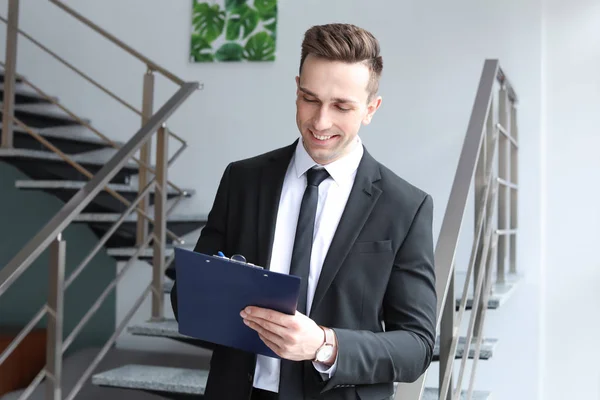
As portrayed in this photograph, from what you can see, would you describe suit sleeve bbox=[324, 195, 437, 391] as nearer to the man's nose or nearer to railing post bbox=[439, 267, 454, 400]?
the man's nose

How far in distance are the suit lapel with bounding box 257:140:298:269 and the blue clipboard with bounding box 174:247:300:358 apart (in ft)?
0.37

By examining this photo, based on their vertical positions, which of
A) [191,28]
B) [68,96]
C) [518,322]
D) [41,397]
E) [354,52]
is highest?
[191,28]

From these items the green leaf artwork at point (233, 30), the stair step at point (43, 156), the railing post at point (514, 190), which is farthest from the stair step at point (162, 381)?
the green leaf artwork at point (233, 30)

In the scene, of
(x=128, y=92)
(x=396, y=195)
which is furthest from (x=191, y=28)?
(x=396, y=195)

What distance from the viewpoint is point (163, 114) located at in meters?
3.26

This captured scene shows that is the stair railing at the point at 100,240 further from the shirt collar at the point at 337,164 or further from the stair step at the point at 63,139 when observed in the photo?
the shirt collar at the point at 337,164

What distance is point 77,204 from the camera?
274 cm

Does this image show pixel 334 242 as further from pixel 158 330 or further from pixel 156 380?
pixel 158 330

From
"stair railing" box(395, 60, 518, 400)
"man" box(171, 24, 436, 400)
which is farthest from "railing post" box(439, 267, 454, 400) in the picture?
"man" box(171, 24, 436, 400)

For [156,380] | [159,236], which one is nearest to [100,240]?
[159,236]

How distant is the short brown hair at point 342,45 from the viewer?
1.25 metres

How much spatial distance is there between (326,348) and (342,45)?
0.47m

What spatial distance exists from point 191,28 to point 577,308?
251cm

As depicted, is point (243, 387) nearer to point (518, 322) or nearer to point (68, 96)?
point (518, 322)
